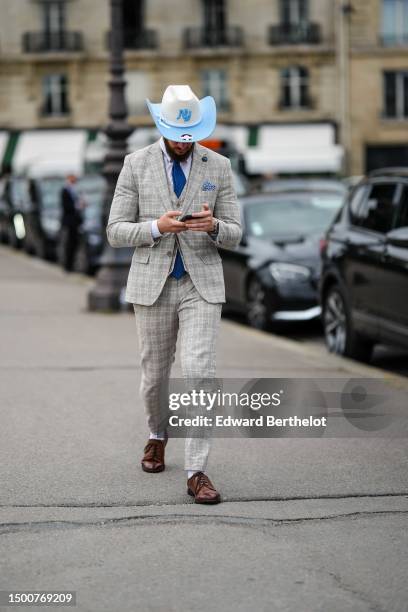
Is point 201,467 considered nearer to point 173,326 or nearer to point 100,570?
point 173,326

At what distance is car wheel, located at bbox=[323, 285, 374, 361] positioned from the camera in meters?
10.8

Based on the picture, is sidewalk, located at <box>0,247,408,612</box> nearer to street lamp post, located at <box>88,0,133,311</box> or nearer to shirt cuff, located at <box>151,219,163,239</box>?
shirt cuff, located at <box>151,219,163,239</box>

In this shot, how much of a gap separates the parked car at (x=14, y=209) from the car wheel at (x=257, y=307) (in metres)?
13.7

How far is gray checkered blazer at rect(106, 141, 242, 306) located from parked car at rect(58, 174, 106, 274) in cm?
1378

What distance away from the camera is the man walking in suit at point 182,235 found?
6027mm

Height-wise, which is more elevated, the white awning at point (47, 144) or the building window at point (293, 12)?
the building window at point (293, 12)

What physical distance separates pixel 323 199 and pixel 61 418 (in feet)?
25.9

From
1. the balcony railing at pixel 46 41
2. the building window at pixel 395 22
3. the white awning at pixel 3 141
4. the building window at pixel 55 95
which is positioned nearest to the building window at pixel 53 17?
the balcony railing at pixel 46 41

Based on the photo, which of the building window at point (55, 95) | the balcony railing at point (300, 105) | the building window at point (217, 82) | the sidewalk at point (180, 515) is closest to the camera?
the sidewalk at point (180, 515)

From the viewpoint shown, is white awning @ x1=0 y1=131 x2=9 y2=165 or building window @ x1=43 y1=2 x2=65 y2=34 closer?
building window @ x1=43 y1=2 x2=65 y2=34

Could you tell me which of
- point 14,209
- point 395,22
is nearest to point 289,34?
point 395,22

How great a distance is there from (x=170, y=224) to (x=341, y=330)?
544 centimetres

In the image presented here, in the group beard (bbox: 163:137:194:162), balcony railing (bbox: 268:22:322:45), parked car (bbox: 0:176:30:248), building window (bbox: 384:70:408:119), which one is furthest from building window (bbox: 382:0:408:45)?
beard (bbox: 163:137:194:162)

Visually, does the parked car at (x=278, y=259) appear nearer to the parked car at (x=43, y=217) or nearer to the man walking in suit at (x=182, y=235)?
the man walking in suit at (x=182, y=235)
